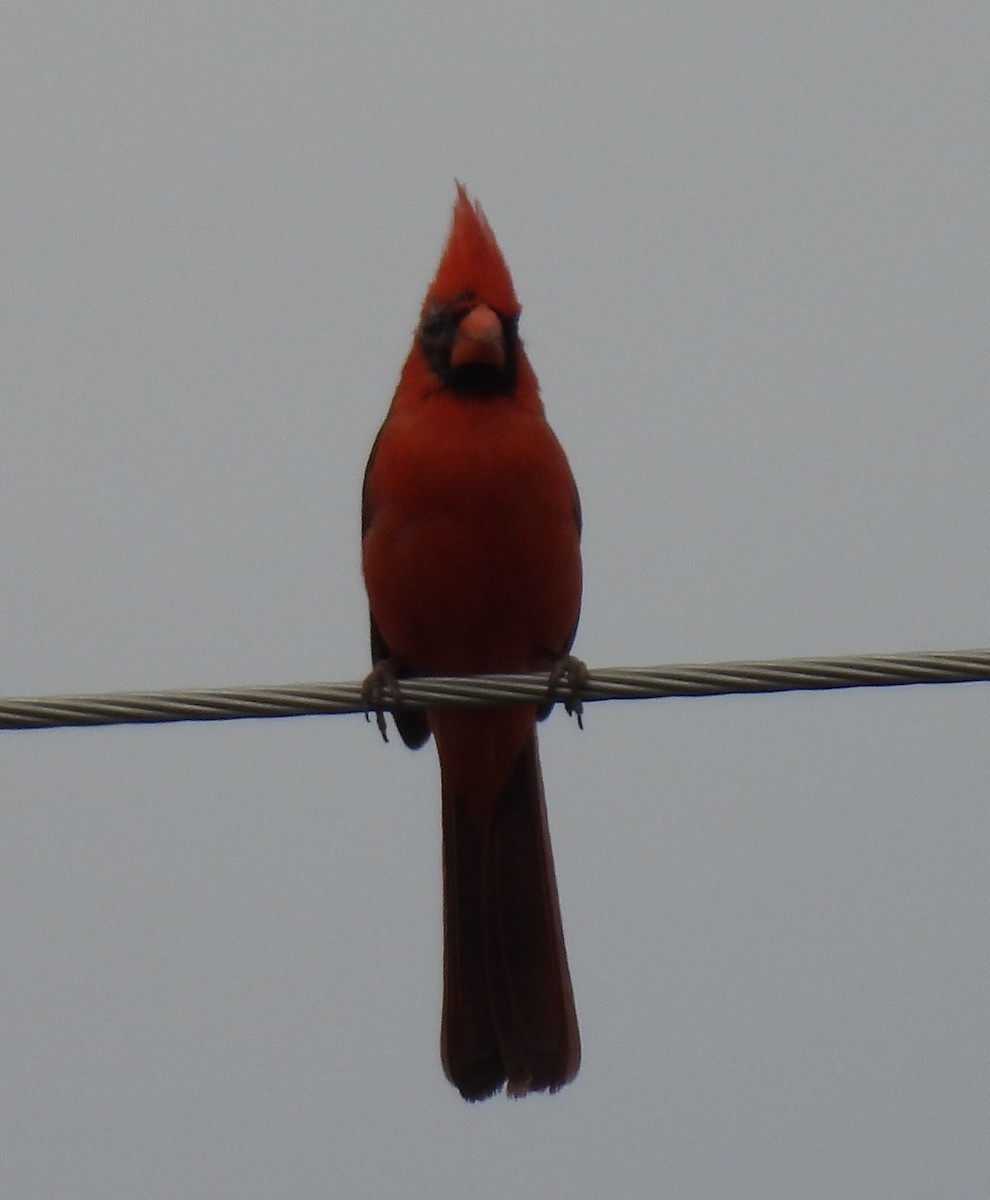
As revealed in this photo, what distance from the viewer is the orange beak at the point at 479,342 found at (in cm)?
424

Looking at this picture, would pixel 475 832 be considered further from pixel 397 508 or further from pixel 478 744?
pixel 397 508

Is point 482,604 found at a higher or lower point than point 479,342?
lower

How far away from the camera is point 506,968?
4.32 meters

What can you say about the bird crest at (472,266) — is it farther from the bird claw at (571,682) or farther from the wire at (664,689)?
the wire at (664,689)

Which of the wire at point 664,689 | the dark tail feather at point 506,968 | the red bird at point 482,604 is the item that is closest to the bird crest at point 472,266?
the red bird at point 482,604

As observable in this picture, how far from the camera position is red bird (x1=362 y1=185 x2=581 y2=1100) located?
408cm

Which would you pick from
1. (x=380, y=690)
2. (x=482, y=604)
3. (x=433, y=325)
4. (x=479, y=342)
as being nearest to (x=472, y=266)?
(x=433, y=325)

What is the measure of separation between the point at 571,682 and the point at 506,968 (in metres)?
1.14

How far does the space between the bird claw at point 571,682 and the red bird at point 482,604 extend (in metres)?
0.22

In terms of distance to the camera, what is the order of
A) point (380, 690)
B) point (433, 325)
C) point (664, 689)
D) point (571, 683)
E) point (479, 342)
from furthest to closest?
point (433, 325), point (479, 342), point (380, 690), point (571, 683), point (664, 689)

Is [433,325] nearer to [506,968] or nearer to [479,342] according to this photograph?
[479,342]

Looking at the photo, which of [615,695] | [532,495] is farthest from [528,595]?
[615,695]

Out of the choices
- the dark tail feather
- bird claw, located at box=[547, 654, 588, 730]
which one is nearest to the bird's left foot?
bird claw, located at box=[547, 654, 588, 730]

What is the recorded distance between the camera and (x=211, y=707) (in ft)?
9.80
